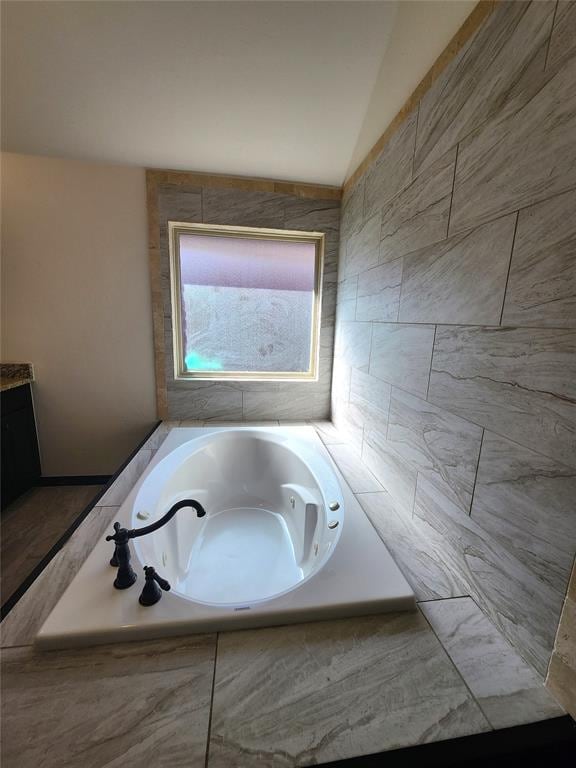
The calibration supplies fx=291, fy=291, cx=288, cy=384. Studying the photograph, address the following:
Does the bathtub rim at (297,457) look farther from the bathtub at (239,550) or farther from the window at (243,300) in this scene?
the window at (243,300)

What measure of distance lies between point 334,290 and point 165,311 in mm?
1312

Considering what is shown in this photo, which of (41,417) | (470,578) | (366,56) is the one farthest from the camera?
(41,417)

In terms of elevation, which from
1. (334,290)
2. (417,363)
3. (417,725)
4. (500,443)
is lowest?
(417,725)

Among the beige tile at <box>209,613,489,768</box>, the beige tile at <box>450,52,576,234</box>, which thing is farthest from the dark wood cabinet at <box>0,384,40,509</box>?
the beige tile at <box>450,52,576,234</box>

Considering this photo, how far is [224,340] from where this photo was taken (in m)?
2.35

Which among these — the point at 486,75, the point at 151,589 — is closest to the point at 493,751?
the point at 151,589

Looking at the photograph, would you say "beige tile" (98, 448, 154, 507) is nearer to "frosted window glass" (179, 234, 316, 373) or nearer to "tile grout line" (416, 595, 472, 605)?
"frosted window glass" (179, 234, 316, 373)

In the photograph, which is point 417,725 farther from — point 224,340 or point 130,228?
point 130,228

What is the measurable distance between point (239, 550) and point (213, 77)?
2.43 meters

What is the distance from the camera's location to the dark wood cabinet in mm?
1963

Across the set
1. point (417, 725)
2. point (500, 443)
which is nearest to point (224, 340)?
point (500, 443)

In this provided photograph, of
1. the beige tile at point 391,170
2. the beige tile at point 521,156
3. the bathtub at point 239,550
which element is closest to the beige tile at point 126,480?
the bathtub at point 239,550

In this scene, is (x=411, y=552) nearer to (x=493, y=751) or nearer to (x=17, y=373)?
(x=493, y=751)

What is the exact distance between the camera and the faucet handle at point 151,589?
0.82 meters
